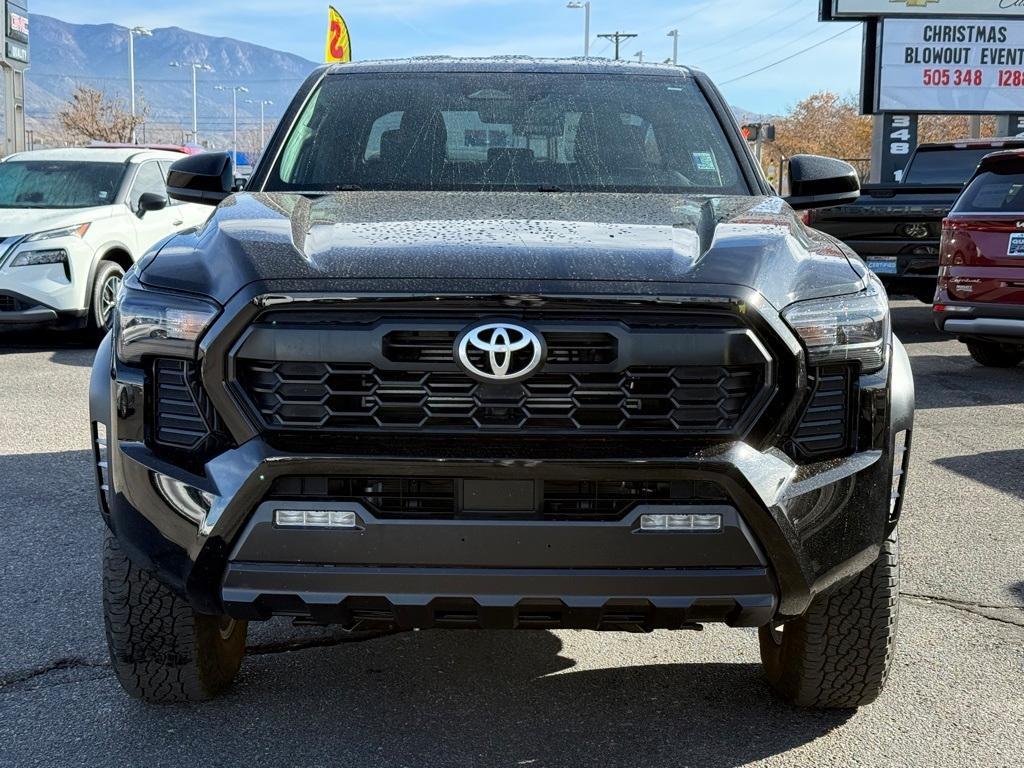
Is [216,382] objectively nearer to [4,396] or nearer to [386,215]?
[386,215]

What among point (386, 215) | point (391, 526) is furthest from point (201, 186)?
point (391, 526)

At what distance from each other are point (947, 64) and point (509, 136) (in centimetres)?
2386

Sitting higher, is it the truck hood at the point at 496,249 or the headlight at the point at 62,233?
the truck hood at the point at 496,249

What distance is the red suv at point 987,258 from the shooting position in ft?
29.8

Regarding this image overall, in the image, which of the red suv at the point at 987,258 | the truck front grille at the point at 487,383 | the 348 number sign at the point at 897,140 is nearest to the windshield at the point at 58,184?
the red suv at the point at 987,258

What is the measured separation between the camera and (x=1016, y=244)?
29.8 ft

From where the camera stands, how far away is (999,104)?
85.0 feet

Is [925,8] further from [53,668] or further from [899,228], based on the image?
[53,668]

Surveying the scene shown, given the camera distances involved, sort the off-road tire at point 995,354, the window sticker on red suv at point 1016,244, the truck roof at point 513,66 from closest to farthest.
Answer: the truck roof at point 513,66 → the window sticker on red suv at point 1016,244 → the off-road tire at point 995,354

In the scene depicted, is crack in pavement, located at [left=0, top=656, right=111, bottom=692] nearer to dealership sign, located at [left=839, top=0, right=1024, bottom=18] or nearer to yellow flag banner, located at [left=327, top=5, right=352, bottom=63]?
yellow flag banner, located at [left=327, top=5, right=352, bottom=63]

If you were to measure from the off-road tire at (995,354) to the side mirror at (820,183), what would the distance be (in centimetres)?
662

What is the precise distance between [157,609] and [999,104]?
26.0 metres

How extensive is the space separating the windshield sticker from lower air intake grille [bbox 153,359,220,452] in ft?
6.65

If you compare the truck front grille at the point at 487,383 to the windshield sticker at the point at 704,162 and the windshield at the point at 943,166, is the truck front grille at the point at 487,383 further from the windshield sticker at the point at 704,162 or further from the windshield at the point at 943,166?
the windshield at the point at 943,166
